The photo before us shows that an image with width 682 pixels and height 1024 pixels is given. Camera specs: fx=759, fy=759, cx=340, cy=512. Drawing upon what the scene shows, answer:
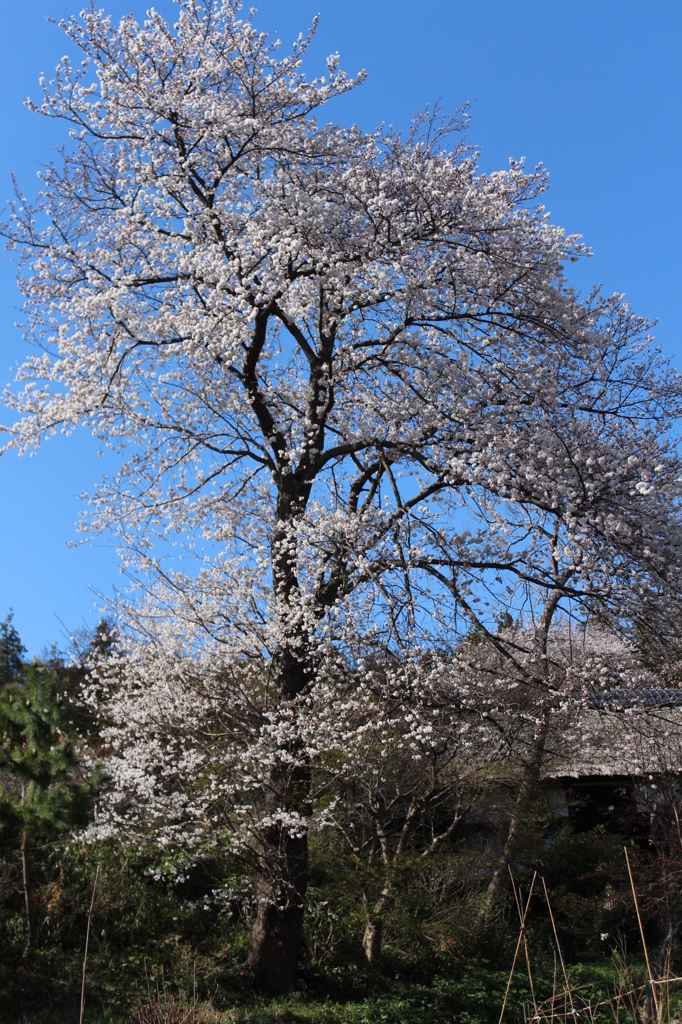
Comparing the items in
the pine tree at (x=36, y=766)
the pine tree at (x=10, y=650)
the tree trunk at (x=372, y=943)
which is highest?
the pine tree at (x=10, y=650)

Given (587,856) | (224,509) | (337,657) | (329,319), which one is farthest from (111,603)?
(587,856)

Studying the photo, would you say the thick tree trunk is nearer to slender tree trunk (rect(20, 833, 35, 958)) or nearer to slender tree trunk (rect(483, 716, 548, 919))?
slender tree trunk (rect(20, 833, 35, 958))

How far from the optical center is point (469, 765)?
8.88 m

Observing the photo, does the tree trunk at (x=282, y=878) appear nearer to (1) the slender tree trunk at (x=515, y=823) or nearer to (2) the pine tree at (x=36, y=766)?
(2) the pine tree at (x=36, y=766)

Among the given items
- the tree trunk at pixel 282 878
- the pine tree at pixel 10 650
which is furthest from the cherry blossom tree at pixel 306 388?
the pine tree at pixel 10 650

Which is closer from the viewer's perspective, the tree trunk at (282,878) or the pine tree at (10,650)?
the tree trunk at (282,878)

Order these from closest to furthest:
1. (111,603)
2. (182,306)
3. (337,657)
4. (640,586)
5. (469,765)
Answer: (640,586) < (337,657) < (182,306) < (469,765) < (111,603)

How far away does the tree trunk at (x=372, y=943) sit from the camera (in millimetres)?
8867

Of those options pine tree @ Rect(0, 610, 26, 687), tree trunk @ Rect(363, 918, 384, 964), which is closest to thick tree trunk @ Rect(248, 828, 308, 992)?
tree trunk @ Rect(363, 918, 384, 964)

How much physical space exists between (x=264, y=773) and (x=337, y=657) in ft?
5.20

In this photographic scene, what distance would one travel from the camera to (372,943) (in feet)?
29.3

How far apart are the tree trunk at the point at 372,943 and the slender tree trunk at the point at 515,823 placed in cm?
206

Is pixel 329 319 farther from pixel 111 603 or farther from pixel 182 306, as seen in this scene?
pixel 111 603

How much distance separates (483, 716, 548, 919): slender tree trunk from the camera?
10383 mm
